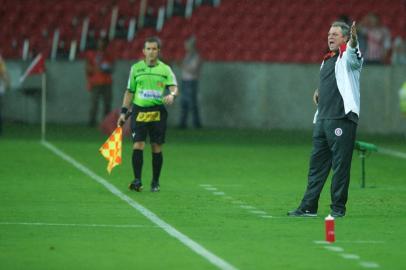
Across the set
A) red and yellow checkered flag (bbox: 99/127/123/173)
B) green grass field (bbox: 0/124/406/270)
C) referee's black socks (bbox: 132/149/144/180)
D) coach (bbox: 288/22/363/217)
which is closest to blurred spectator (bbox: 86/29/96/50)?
green grass field (bbox: 0/124/406/270)

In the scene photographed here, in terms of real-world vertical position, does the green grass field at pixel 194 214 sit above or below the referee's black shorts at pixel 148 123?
below

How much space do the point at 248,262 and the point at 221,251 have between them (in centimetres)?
69

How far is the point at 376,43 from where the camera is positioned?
33312 millimetres

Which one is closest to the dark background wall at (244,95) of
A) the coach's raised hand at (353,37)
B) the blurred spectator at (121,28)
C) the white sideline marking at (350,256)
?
the blurred spectator at (121,28)

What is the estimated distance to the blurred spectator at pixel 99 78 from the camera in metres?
33.2

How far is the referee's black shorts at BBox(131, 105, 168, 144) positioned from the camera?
1797cm

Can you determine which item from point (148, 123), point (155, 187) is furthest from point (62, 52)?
point (155, 187)

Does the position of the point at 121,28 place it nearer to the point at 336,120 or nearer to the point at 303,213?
the point at 303,213

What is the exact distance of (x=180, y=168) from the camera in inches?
869

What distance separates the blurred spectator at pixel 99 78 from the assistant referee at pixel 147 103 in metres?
15.2

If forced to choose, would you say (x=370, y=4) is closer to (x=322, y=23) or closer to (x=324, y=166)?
(x=322, y=23)

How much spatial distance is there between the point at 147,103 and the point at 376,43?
16194mm

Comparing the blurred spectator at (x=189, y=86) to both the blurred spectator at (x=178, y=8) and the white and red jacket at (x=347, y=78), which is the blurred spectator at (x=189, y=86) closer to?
the blurred spectator at (x=178, y=8)

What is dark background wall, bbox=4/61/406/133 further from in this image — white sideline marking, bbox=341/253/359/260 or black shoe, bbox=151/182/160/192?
white sideline marking, bbox=341/253/359/260
